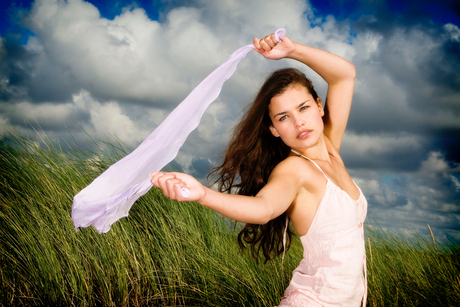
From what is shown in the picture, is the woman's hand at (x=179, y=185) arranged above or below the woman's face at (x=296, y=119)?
below

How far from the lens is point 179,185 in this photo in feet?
4.04

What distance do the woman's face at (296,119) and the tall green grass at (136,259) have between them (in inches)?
64.8

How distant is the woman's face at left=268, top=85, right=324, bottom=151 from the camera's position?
2.07 meters

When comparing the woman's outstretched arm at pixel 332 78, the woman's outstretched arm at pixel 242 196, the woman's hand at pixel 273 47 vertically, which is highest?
the woman's outstretched arm at pixel 332 78

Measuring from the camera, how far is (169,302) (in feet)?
10.1

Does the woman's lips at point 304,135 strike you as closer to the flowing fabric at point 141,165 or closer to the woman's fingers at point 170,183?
the flowing fabric at point 141,165

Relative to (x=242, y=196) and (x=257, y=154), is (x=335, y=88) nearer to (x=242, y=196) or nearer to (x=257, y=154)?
(x=257, y=154)

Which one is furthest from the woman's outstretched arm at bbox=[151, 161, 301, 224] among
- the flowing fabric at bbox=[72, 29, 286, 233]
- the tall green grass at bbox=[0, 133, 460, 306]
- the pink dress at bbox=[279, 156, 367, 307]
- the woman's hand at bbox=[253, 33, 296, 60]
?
the tall green grass at bbox=[0, 133, 460, 306]

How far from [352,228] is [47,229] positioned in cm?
327

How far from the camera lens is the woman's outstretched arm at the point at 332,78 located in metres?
2.35

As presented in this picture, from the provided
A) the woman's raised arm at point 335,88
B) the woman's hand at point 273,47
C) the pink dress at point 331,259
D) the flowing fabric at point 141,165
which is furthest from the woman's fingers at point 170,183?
the woman's raised arm at point 335,88

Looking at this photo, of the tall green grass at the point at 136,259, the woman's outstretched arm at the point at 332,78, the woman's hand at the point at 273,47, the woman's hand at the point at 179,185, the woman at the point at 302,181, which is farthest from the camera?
the tall green grass at the point at 136,259

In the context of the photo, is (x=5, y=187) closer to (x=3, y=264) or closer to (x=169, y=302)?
(x=3, y=264)

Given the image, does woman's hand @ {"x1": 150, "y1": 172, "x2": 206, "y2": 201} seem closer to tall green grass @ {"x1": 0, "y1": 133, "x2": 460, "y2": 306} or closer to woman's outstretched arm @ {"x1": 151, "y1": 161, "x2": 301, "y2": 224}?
woman's outstretched arm @ {"x1": 151, "y1": 161, "x2": 301, "y2": 224}
